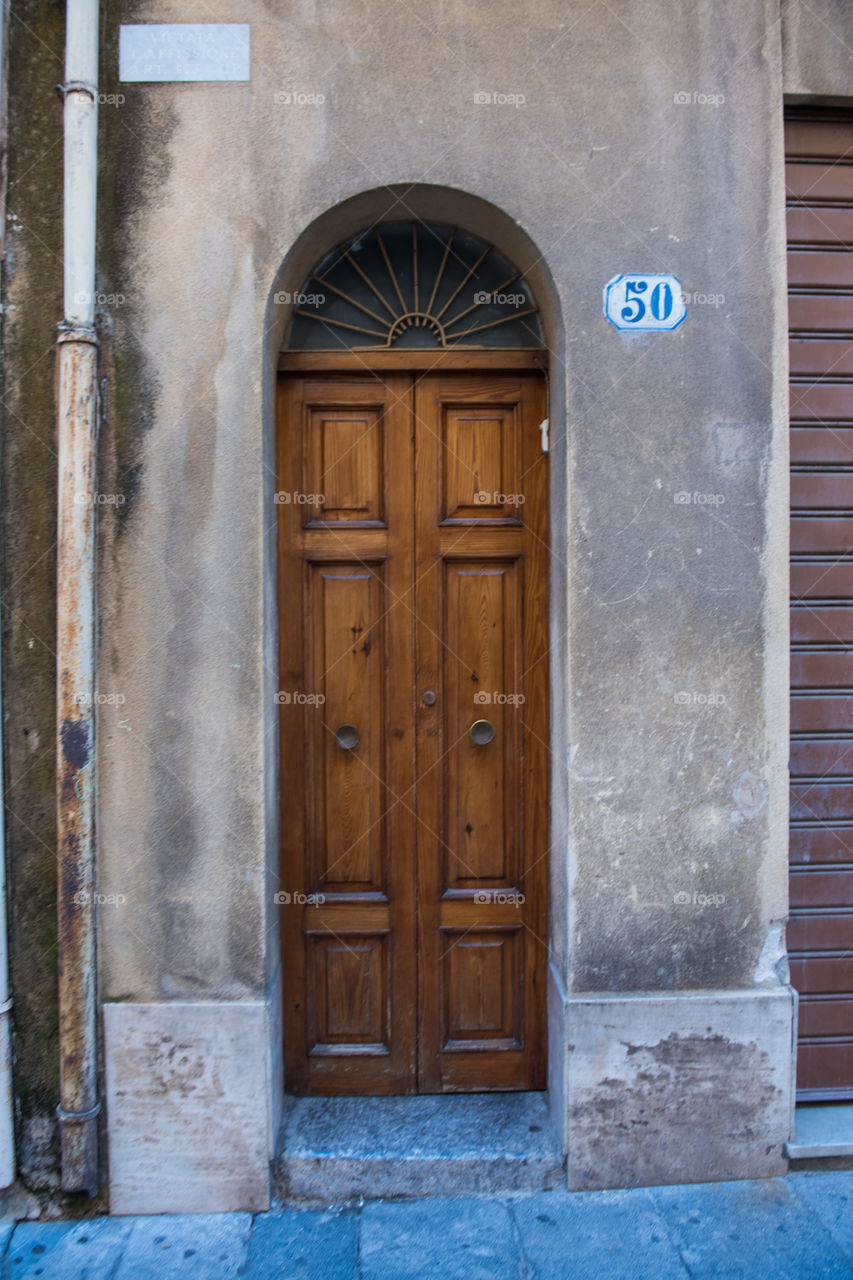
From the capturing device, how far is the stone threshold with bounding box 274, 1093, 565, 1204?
325cm

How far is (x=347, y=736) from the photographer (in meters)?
3.58

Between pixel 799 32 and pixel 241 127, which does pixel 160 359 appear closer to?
pixel 241 127

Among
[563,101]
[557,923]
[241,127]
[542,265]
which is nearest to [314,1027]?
[557,923]

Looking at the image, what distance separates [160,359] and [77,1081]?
2.77 m

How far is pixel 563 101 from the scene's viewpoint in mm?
3248

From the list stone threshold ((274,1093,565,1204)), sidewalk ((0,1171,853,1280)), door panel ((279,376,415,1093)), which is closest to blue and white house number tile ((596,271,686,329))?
door panel ((279,376,415,1093))

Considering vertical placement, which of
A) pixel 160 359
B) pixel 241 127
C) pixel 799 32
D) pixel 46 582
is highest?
pixel 799 32

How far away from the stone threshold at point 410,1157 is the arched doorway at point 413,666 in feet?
0.69

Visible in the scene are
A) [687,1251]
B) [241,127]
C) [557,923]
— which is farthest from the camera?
[557,923]

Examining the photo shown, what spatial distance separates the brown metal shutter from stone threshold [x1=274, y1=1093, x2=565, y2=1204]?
4.14 feet

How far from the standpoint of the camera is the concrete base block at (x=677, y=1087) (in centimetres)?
327

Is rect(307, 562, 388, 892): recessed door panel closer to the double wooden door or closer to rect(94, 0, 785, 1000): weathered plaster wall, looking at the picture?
the double wooden door

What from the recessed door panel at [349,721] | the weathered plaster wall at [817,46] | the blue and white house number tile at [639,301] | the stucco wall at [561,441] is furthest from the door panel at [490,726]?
the weathered plaster wall at [817,46]

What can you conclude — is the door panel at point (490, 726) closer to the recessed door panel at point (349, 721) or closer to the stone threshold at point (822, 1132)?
the recessed door panel at point (349, 721)
